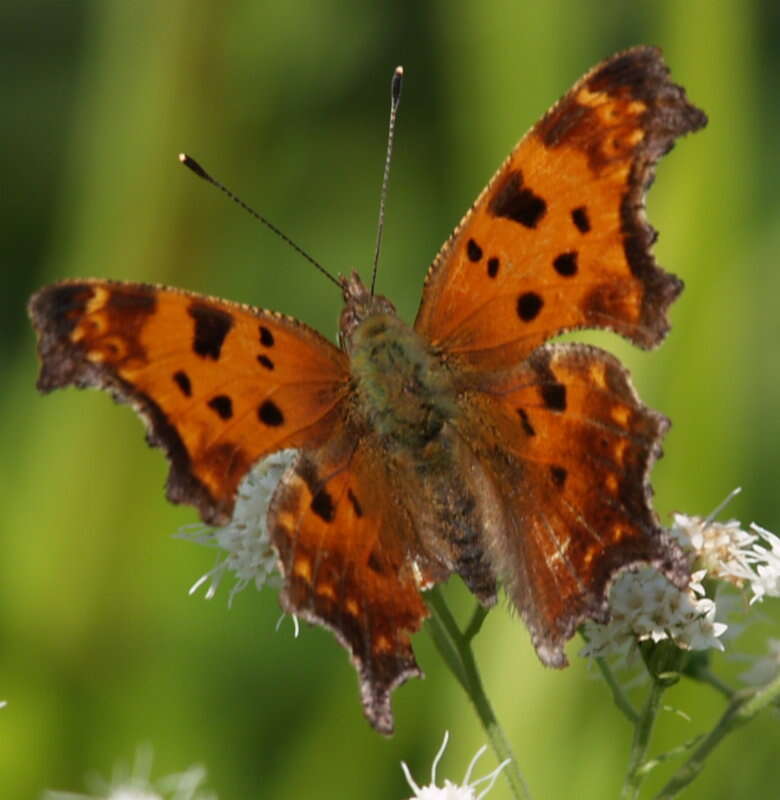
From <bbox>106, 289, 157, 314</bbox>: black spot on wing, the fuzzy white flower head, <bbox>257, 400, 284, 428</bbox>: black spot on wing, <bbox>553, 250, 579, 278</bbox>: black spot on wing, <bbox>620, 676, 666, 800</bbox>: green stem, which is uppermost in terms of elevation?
<bbox>553, 250, 579, 278</bbox>: black spot on wing

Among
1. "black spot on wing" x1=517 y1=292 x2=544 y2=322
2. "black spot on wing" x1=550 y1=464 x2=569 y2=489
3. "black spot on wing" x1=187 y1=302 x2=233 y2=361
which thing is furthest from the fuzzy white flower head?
"black spot on wing" x1=187 y1=302 x2=233 y2=361

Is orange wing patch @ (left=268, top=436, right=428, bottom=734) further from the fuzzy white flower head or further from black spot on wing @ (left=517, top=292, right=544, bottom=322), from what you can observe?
the fuzzy white flower head

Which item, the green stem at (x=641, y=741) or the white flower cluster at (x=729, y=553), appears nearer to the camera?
the green stem at (x=641, y=741)

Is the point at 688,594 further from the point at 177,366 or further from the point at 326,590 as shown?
the point at 177,366

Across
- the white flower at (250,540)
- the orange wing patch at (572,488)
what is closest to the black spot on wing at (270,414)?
the white flower at (250,540)

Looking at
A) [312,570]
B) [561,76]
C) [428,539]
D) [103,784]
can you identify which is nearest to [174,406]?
[312,570]

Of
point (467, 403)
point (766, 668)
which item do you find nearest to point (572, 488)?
point (467, 403)

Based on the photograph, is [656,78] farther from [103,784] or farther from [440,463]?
[103,784]

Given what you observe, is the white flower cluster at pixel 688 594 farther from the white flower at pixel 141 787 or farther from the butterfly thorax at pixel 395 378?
the white flower at pixel 141 787
